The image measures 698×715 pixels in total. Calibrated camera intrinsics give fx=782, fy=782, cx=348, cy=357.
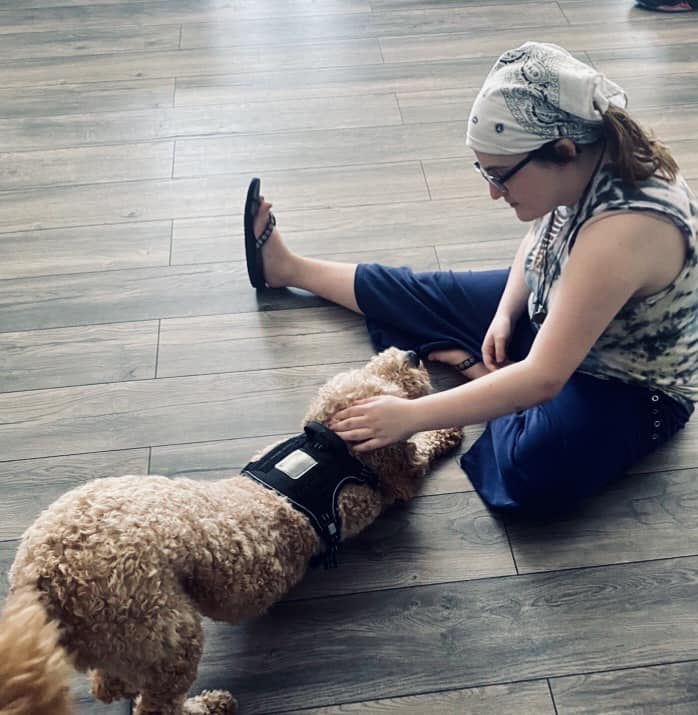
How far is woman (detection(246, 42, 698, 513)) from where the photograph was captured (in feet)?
3.17

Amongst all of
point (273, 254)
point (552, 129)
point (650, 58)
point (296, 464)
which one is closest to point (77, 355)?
point (273, 254)

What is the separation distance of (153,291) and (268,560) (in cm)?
82

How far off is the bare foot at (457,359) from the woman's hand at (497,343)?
55 millimetres

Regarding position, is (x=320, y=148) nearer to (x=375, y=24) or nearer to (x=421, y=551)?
(x=375, y=24)

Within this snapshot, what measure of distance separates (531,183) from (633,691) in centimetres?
72

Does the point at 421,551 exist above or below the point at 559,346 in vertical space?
below

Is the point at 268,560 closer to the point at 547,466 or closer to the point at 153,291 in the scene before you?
the point at 547,466

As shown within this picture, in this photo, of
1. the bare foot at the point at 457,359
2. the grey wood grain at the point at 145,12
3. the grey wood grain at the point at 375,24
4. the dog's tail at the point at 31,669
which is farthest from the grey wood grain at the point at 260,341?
the grey wood grain at the point at 145,12

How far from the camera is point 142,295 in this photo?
168 centimetres

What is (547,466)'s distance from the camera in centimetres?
123

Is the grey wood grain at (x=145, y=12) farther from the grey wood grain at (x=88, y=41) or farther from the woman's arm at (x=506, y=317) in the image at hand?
the woman's arm at (x=506, y=317)

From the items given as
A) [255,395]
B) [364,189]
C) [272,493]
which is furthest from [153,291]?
[272,493]

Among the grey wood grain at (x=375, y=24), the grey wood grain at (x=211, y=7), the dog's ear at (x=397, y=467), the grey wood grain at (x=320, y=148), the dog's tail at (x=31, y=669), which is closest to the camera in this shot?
the dog's tail at (x=31, y=669)

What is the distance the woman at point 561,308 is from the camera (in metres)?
0.97
